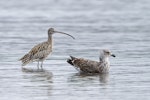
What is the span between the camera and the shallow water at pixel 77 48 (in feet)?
50.0

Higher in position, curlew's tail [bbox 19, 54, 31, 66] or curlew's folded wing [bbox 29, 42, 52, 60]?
curlew's folded wing [bbox 29, 42, 52, 60]

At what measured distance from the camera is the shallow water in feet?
50.0

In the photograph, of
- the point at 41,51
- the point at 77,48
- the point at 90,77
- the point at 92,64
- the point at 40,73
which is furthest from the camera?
the point at 77,48

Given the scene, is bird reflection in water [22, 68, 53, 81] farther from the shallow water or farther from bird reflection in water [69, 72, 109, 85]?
bird reflection in water [69, 72, 109, 85]

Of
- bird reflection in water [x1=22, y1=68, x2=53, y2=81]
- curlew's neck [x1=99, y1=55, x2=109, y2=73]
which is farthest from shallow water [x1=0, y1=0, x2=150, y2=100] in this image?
curlew's neck [x1=99, y1=55, x2=109, y2=73]

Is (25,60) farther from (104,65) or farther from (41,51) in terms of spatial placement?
(104,65)

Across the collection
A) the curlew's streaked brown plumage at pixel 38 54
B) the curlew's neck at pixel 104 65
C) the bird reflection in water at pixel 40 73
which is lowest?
the bird reflection in water at pixel 40 73

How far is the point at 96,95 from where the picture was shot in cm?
1466

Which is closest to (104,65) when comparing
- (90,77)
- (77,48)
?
(90,77)

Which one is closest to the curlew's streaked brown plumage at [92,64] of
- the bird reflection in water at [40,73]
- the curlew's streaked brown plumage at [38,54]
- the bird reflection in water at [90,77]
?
the bird reflection in water at [90,77]

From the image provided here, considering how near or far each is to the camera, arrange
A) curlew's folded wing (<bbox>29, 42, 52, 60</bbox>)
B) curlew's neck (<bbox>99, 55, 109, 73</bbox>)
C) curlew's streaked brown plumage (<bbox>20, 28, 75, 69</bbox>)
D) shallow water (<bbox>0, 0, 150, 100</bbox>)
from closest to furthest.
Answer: shallow water (<bbox>0, 0, 150, 100</bbox>) → curlew's neck (<bbox>99, 55, 109, 73</bbox>) → curlew's streaked brown plumage (<bbox>20, 28, 75, 69</bbox>) → curlew's folded wing (<bbox>29, 42, 52, 60</bbox>)

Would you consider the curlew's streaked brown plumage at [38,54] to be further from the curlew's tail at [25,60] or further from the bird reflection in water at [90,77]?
the bird reflection in water at [90,77]

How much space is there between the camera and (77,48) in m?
23.2

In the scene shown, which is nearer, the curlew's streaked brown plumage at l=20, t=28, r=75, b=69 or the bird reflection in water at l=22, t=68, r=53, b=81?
the bird reflection in water at l=22, t=68, r=53, b=81
